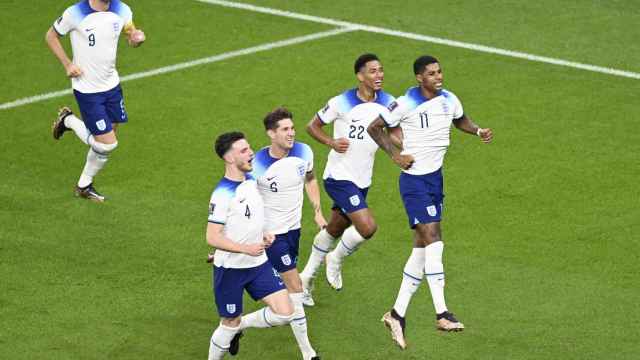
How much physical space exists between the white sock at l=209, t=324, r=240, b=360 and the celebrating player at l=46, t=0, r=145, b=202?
5.51 metres

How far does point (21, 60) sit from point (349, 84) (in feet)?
19.3

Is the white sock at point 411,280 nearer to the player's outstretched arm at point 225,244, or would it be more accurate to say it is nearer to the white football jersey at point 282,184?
the white football jersey at point 282,184

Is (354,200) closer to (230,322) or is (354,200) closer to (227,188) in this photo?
(230,322)

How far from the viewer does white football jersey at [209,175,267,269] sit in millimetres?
13438

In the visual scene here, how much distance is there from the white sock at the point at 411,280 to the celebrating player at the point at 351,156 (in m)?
1.02

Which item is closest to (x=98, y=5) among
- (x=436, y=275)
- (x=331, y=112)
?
(x=331, y=112)

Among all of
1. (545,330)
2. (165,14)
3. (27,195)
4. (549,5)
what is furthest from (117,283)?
(549,5)

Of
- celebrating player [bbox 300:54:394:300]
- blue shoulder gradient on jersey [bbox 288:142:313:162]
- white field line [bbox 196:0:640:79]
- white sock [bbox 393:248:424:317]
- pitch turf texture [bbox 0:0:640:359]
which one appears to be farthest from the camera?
white field line [bbox 196:0:640:79]

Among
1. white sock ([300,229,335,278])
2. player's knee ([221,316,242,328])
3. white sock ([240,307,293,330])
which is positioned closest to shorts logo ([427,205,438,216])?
white sock ([300,229,335,278])

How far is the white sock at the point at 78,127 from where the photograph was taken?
1906 cm

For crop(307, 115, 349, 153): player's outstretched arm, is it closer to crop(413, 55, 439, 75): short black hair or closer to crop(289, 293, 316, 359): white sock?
crop(413, 55, 439, 75): short black hair

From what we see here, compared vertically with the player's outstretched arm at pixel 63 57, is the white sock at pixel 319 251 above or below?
below

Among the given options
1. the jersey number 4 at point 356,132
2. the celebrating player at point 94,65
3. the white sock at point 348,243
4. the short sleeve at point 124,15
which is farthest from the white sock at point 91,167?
the jersey number 4 at point 356,132

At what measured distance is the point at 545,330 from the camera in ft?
50.1
